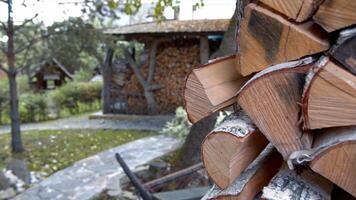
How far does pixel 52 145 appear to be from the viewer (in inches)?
252

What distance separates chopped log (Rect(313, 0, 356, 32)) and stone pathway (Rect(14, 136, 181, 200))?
11.7ft

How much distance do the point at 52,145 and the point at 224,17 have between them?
4191 millimetres

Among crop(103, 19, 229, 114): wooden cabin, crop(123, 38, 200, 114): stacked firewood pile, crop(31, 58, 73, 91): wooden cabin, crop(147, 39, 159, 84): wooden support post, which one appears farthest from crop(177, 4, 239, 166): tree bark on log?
crop(31, 58, 73, 91): wooden cabin

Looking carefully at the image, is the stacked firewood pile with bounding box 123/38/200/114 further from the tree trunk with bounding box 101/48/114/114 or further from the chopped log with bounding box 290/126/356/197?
the chopped log with bounding box 290/126/356/197

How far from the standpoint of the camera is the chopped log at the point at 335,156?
660mm

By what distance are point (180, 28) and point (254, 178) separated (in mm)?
7022

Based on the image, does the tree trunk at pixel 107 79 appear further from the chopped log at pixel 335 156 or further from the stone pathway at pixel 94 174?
the chopped log at pixel 335 156

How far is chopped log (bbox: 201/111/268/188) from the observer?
80cm

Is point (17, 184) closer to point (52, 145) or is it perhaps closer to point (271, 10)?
point (52, 145)

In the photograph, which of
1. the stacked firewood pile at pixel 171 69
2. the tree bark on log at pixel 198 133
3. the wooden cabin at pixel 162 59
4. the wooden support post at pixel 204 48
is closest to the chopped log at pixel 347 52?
the tree bark on log at pixel 198 133

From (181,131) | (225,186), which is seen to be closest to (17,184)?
(181,131)

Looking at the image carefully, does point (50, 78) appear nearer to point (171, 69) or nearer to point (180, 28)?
point (171, 69)

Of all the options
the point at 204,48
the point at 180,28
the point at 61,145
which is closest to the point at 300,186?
the point at 61,145

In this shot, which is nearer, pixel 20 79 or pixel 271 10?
pixel 271 10
